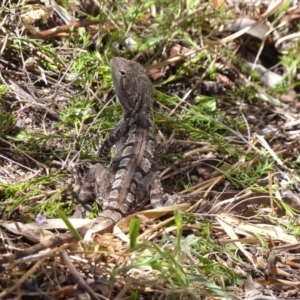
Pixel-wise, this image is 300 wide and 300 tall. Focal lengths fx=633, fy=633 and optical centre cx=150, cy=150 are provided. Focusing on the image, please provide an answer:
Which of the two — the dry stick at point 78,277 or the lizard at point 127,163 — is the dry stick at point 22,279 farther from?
the lizard at point 127,163

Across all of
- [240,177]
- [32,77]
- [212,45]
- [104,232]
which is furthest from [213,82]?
[104,232]

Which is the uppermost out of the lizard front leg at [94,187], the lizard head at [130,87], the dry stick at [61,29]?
the dry stick at [61,29]

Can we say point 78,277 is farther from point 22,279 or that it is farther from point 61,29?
point 61,29

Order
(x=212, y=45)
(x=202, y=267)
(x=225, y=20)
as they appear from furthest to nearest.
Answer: (x=225, y=20) → (x=212, y=45) → (x=202, y=267)

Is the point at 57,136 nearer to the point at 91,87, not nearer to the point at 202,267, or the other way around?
the point at 91,87

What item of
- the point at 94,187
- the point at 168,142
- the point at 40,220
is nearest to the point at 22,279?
the point at 40,220

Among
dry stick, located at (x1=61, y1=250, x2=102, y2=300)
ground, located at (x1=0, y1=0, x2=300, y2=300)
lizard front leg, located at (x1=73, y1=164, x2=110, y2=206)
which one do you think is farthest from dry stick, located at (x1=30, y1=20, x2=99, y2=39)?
dry stick, located at (x1=61, y1=250, x2=102, y2=300)

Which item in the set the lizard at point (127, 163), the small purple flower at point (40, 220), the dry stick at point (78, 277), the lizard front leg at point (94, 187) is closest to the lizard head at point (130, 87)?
the lizard at point (127, 163)
